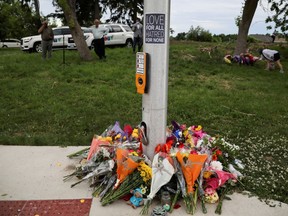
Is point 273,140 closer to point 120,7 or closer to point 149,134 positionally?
point 149,134

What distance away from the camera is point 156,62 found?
3.80 metres

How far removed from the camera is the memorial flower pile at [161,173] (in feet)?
12.0

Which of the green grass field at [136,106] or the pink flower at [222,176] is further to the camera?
the green grass field at [136,106]

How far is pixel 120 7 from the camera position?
3888cm

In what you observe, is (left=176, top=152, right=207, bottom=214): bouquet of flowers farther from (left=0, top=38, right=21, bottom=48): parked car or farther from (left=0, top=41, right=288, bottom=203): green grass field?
(left=0, top=38, right=21, bottom=48): parked car

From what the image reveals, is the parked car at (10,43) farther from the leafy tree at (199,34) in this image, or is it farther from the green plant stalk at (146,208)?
the green plant stalk at (146,208)

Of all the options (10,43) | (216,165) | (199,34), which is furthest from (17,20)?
(216,165)

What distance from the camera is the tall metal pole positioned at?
12.2 ft

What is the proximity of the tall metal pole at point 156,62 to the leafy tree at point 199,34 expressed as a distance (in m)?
26.4

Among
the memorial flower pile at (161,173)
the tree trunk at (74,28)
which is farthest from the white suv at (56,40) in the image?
the memorial flower pile at (161,173)

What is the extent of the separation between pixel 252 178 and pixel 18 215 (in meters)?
2.76

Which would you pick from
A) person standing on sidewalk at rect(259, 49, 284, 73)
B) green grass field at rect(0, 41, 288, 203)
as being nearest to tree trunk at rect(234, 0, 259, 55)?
person standing on sidewalk at rect(259, 49, 284, 73)

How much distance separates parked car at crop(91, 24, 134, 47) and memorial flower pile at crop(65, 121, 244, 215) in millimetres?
17457

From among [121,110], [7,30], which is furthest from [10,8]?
[121,110]
